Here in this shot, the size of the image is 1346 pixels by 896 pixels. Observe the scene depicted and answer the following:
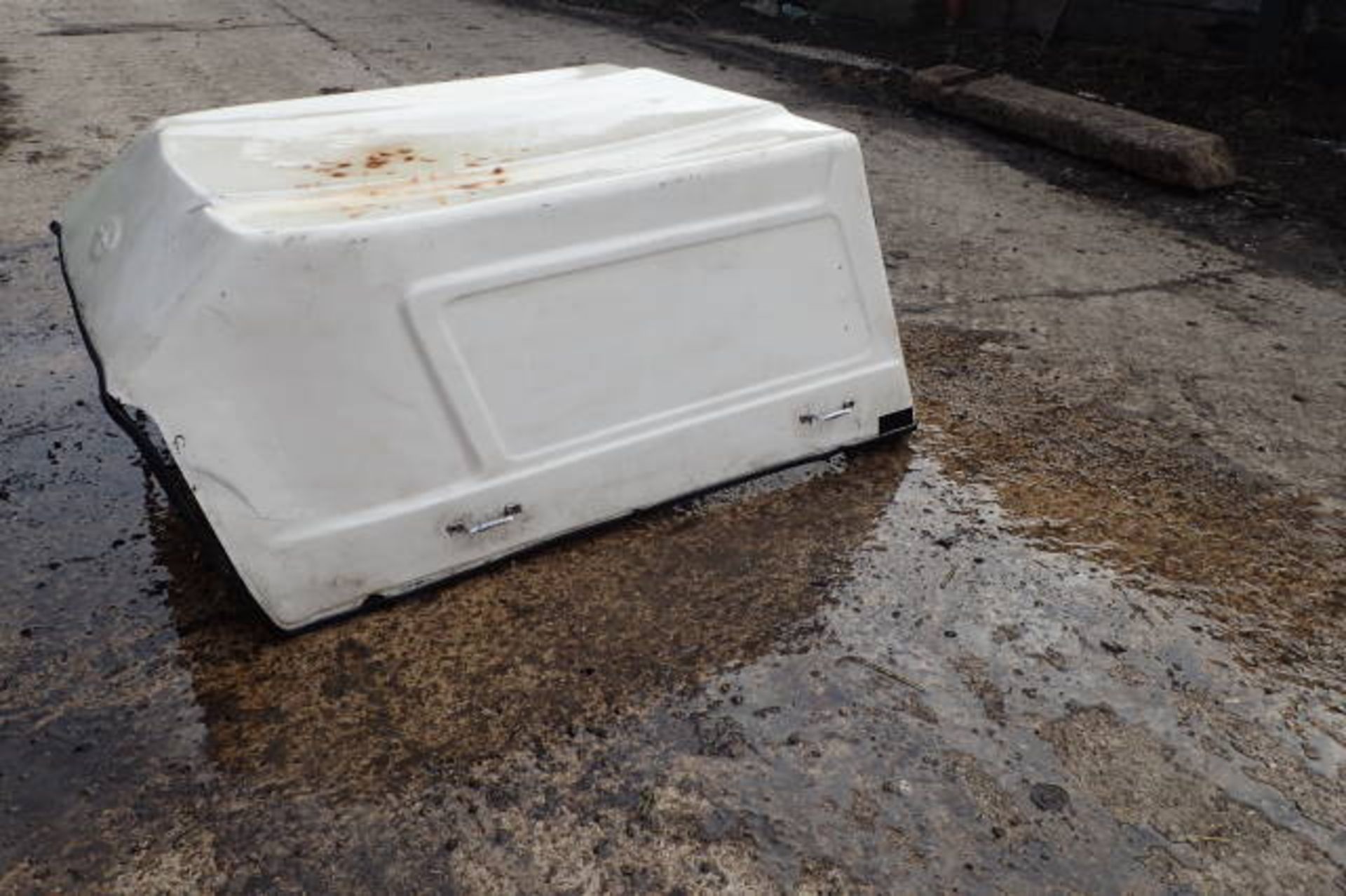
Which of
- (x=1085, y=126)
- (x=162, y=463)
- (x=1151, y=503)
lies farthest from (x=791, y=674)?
(x=1085, y=126)

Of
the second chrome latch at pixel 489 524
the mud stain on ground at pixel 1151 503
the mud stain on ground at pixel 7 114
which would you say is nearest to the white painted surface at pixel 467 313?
the second chrome latch at pixel 489 524

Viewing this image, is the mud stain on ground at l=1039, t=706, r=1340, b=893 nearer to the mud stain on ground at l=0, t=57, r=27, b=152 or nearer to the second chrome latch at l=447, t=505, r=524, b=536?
the second chrome latch at l=447, t=505, r=524, b=536

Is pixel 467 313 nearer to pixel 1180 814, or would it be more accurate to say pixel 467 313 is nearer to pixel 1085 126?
pixel 1180 814

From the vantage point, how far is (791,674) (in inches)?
80.4

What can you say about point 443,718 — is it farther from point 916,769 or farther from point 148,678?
point 916,769

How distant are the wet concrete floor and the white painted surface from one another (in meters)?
0.19

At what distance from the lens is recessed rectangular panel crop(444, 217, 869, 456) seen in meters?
2.10

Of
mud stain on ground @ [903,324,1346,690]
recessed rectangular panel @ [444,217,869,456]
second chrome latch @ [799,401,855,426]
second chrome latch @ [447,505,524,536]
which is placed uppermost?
recessed rectangular panel @ [444,217,869,456]

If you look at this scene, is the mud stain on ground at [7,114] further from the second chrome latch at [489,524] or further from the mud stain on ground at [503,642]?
the second chrome latch at [489,524]

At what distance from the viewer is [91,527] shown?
241cm

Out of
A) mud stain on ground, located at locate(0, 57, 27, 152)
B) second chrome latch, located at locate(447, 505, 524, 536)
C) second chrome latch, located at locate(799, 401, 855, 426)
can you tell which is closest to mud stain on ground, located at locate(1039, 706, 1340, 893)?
second chrome latch, located at locate(799, 401, 855, 426)

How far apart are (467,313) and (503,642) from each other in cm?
63

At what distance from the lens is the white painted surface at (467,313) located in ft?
6.12

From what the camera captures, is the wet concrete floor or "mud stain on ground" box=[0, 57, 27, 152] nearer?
the wet concrete floor
